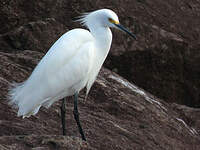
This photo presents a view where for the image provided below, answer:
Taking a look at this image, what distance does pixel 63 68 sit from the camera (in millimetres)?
6719

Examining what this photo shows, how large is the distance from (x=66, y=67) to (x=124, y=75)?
348cm

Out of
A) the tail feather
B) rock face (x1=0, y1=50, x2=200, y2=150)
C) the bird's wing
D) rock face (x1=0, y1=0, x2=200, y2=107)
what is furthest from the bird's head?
rock face (x1=0, y1=0, x2=200, y2=107)

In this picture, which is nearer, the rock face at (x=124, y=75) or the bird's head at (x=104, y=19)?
the bird's head at (x=104, y=19)

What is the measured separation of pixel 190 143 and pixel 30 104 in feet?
8.73

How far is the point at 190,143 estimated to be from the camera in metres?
8.04

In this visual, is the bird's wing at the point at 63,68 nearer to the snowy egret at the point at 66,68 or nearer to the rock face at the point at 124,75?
the snowy egret at the point at 66,68

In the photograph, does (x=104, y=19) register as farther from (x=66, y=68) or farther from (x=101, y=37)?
(x=66, y=68)

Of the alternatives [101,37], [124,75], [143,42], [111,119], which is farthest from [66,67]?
[143,42]

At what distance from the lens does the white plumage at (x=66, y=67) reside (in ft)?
21.5

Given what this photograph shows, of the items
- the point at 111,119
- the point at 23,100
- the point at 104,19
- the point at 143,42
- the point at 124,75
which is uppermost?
the point at 104,19

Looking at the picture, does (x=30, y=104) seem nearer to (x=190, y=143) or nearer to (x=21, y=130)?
(x=21, y=130)

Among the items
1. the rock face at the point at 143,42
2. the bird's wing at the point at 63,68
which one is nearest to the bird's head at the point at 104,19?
the bird's wing at the point at 63,68

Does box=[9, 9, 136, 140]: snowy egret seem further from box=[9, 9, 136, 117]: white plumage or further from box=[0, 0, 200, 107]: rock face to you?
box=[0, 0, 200, 107]: rock face

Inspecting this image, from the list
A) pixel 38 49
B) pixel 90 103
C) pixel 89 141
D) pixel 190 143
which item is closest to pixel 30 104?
pixel 89 141
